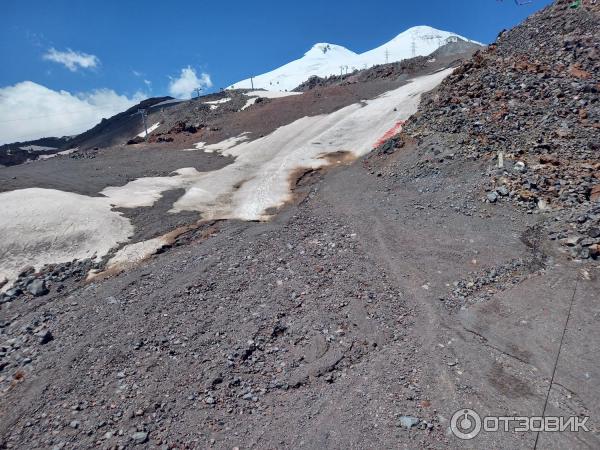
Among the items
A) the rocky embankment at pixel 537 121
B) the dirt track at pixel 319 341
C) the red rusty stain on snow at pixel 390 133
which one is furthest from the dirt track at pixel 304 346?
the red rusty stain on snow at pixel 390 133

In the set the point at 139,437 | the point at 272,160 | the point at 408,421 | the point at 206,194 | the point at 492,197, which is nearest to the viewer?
the point at 408,421

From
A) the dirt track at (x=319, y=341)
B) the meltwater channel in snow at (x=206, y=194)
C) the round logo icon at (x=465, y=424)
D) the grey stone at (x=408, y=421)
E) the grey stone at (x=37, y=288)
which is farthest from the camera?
the meltwater channel in snow at (x=206, y=194)

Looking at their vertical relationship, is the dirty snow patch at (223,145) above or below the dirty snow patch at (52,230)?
above

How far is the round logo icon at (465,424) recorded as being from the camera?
20.5ft

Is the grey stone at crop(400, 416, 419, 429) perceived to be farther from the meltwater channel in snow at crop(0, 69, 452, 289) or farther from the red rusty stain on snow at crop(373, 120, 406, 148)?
the red rusty stain on snow at crop(373, 120, 406, 148)

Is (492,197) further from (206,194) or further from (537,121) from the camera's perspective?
(206,194)

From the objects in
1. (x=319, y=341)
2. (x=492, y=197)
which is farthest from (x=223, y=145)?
(x=319, y=341)

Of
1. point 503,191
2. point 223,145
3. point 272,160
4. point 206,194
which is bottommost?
point 503,191

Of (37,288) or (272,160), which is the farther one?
(272,160)

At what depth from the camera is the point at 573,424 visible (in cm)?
628

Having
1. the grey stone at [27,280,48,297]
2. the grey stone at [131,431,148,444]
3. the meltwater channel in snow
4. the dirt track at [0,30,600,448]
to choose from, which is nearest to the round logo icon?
the dirt track at [0,30,600,448]

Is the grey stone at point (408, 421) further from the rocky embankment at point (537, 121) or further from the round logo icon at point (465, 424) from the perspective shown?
the rocky embankment at point (537, 121)

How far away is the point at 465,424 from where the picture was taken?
643 centimetres

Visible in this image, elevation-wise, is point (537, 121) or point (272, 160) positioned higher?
point (537, 121)
